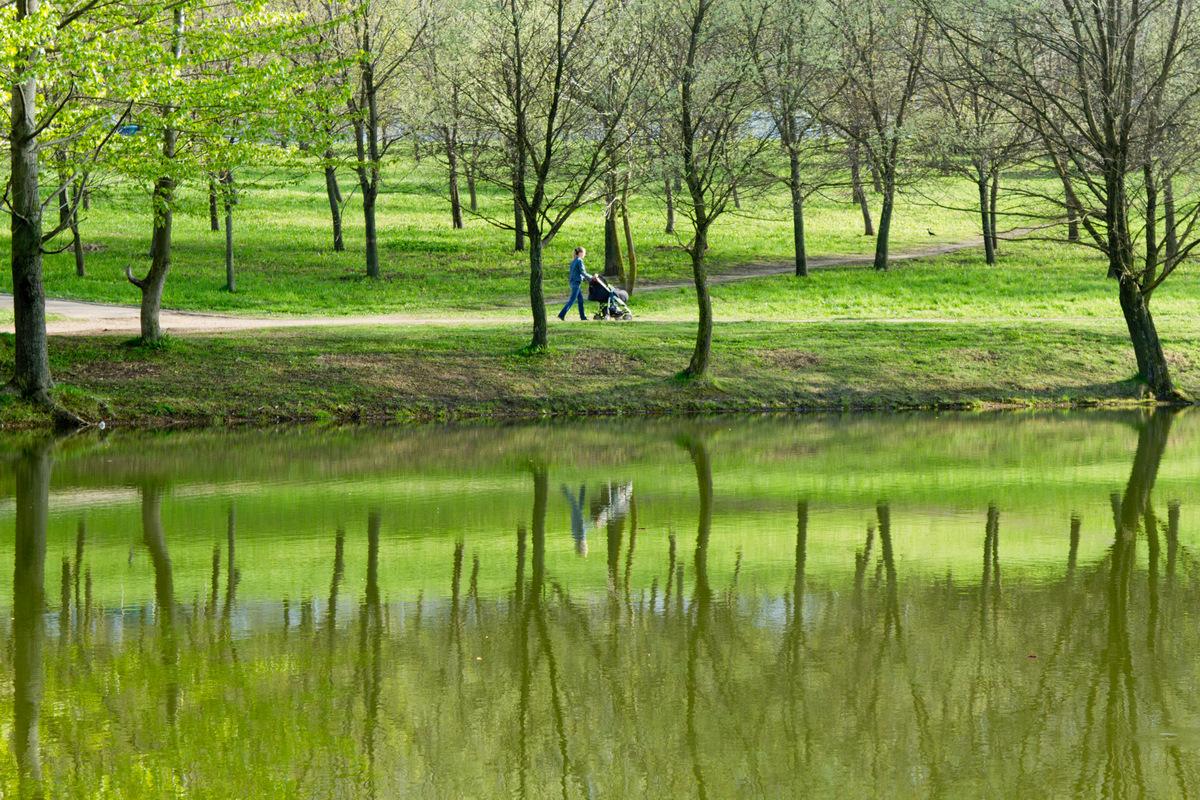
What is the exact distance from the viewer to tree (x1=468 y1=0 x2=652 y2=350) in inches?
927

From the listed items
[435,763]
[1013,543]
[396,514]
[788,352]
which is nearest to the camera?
[435,763]

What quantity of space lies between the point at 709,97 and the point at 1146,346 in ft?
32.5

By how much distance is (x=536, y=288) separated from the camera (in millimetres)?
25547

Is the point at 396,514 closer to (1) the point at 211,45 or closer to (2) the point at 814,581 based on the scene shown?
(2) the point at 814,581

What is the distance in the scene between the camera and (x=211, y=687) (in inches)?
293

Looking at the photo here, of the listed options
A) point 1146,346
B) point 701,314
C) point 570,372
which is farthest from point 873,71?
point 570,372

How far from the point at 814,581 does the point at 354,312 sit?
2572 cm

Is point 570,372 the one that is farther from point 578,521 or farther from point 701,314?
point 578,521

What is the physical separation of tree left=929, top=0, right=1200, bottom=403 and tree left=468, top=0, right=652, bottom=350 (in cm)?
555

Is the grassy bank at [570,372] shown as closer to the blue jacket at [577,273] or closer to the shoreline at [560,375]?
the shoreline at [560,375]

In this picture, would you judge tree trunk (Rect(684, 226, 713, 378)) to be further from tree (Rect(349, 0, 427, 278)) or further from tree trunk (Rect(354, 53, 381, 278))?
tree trunk (Rect(354, 53, 381, 278))

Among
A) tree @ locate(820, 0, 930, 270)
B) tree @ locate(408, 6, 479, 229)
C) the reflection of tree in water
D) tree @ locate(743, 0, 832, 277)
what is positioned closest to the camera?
the reflection of tree in water

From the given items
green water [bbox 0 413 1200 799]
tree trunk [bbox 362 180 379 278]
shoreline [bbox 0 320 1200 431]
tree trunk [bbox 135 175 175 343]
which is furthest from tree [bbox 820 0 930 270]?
green water [bbox 0 413 1200 799]

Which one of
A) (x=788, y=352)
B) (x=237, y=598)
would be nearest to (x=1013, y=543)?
(x=237, y=598)
